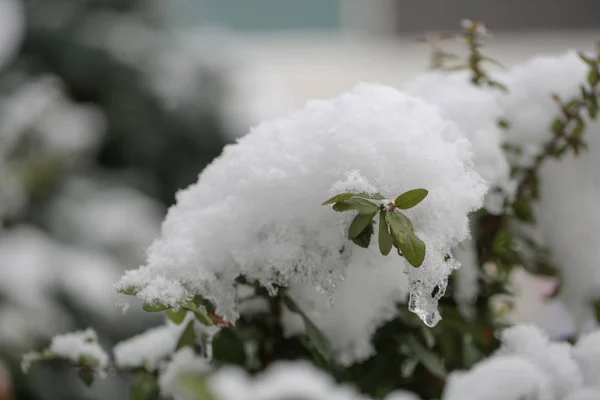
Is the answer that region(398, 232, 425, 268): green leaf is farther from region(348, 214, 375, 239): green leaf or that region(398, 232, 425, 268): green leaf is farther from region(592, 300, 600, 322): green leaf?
region(592, 300, 600, 322): green leaf

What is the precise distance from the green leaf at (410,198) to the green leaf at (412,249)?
15 millimetres

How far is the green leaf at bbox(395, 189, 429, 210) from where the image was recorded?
0.30m

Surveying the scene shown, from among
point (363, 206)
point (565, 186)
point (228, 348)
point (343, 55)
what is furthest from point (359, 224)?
point (343, 55)

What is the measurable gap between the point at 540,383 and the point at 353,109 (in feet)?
0.48

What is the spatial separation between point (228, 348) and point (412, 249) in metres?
0.13

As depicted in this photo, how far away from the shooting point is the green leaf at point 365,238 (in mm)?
306

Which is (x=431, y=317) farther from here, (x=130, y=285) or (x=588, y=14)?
(x=588, y=14)

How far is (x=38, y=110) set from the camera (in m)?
1.48

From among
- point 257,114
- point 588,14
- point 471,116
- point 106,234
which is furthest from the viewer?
point 588,14

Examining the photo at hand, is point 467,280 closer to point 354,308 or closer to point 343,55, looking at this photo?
point 354,308

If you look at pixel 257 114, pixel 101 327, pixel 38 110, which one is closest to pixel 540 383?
pixel 101 327

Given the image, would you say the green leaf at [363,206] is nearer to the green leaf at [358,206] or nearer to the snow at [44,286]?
the green leaf at [358,206]

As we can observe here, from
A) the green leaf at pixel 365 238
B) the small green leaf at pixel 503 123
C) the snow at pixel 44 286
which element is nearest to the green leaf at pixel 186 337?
the green leaf at pixel 365 238

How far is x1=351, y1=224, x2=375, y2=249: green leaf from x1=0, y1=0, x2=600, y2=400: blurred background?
106mm
